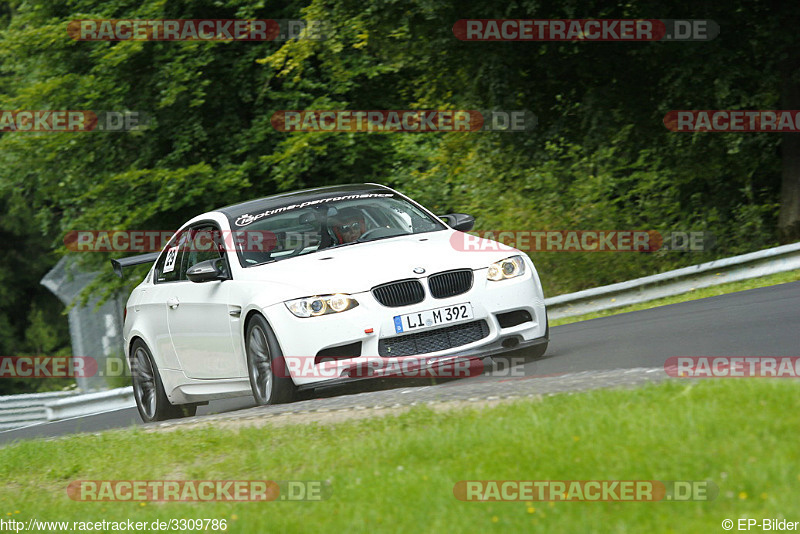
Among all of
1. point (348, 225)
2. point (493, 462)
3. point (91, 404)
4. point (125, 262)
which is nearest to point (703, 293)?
point (348, 225)

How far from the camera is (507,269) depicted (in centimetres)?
917

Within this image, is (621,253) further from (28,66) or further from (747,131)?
(28,66)

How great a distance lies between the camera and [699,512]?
457cm

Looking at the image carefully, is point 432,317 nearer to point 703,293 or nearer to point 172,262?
point 172,262

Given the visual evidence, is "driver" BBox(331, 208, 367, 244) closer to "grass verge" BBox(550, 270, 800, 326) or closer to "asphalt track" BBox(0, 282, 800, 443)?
"asphalt track" BBox(0, 282, 800, 443)

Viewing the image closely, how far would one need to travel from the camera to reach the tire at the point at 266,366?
340 inches

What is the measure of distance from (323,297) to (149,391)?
3298mm

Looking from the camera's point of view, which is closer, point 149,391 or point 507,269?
point 507,269

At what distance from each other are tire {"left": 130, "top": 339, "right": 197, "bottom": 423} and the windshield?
73.4 inches

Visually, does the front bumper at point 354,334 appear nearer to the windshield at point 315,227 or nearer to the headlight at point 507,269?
the headlight at point 507,269

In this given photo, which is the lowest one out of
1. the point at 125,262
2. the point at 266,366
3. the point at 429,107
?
the point at 266,366

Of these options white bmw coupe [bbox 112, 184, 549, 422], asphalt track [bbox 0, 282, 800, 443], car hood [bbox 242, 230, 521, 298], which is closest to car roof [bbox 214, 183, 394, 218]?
white bmw coupe [bbox 112, 184, 549, 422]

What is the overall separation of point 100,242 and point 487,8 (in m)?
10.7

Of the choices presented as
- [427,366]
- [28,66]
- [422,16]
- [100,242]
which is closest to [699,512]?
[427,366]
